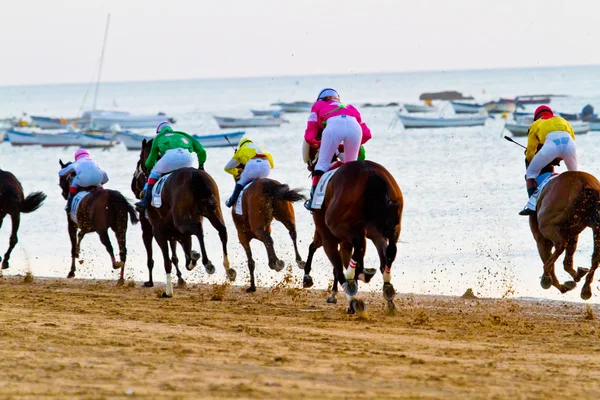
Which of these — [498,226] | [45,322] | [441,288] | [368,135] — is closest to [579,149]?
[498,226]

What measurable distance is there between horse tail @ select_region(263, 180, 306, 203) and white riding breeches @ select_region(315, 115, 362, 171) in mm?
2281

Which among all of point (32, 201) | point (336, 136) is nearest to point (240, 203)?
point (336, 136)

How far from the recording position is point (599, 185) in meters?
10.6

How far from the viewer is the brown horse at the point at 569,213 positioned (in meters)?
10.5

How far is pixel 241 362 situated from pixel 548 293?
7.49 meters

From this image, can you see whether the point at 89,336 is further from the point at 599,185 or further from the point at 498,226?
the point at 498,226

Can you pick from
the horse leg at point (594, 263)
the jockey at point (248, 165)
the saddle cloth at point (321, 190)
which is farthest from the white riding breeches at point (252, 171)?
the horse leg at point (594, 263)

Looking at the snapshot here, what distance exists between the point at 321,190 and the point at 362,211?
0.72 metres

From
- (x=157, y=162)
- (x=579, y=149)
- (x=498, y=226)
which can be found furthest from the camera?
(x=579, y=149)

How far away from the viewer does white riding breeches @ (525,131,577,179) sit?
37.7 feet

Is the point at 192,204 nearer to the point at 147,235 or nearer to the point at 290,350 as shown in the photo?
the point at 147,235

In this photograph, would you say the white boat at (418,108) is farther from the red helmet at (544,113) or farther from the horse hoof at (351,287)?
the horse hoof at (351,287)

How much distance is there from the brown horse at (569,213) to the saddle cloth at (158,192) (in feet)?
15.3

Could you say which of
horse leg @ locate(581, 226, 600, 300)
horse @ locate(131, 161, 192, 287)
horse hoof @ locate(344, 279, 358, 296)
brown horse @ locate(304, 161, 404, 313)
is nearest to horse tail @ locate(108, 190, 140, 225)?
horse @ locate(131, 161, 192, 287)
